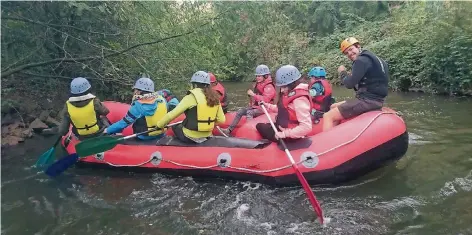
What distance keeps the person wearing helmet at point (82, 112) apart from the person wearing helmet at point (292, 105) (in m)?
2.55

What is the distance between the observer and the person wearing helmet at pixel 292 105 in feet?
16.1

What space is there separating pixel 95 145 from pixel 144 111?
77cm

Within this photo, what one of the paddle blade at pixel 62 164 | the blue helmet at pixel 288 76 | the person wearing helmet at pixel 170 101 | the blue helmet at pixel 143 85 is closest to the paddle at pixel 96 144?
the paddle blade at pixel 62 164

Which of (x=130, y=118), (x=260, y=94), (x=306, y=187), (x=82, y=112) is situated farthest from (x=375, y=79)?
(x=82, y=112)

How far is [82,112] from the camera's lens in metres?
5.98

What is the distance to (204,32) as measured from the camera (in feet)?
25.6

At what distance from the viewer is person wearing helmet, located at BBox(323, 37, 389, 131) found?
537cm

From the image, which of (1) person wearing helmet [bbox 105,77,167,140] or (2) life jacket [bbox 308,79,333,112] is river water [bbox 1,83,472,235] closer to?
(1) person wearing helmet [bbox 105,77,167,140]

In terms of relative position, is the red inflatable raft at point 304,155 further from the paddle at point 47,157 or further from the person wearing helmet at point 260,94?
the person wearing helmet at point 260,94

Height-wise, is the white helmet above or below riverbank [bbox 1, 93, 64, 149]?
above

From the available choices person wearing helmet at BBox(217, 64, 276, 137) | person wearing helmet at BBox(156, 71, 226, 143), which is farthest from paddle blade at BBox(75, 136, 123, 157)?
person wearing helmet at BBox(217, 64, 276, 137)

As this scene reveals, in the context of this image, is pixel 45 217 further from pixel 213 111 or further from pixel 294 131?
pixel 294 131

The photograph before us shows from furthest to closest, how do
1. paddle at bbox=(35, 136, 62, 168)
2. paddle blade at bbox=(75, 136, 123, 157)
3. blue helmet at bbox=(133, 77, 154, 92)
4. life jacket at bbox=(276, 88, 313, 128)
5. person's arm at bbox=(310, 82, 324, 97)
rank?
person's arm at bbox=(310, 82, 324, 97)
paddle at bbox=(35, 136, 62, 168)
blue helmet at bbox=(133, 77, 154, 92)
paddle blade at bbox=(75, 136, 123, 157)
life jacket at bbox=(276, 88, 313, 128)

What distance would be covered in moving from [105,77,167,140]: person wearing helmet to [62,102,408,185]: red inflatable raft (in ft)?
1.26
